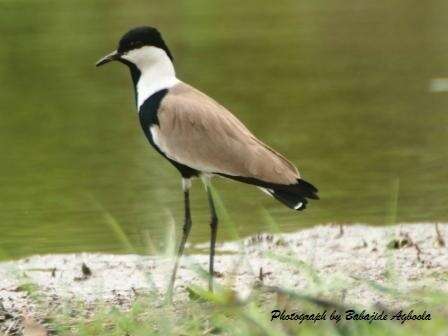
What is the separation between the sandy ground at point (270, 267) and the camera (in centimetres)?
608

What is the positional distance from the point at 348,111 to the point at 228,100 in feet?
3.46

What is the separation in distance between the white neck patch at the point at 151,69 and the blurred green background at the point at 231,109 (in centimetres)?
65

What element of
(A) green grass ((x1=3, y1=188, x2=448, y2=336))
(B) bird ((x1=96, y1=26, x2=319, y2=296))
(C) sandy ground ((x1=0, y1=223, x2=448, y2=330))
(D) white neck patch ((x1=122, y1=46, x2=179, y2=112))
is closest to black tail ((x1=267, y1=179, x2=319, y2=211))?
(B) bird ((x1=96, y1=26, x2=319, y2=296))

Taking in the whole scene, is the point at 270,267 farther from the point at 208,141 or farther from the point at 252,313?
the point at 252,313

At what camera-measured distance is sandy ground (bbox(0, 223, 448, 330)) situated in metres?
6.08

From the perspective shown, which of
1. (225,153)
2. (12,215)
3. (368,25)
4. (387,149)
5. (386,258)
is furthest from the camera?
(368,25)

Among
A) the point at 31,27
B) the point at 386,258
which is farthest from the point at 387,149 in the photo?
the point at 31,27

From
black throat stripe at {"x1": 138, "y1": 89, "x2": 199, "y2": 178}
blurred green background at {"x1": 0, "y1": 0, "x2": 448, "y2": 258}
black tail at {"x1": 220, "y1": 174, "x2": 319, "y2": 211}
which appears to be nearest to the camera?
black tail at {"x1": 220, "y1": 174, "x2": 319, "y2": 211}

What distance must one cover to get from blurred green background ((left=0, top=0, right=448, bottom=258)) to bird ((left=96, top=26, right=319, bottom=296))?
19.4 inches

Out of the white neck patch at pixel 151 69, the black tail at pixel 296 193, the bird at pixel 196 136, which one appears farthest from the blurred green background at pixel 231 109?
the white neck patch at pixel 151 69

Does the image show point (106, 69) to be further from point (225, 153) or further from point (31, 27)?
point (225, 153)

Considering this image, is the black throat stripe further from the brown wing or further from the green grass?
the green grass

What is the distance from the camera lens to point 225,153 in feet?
20.5

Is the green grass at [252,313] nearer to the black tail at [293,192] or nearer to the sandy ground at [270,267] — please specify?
the sandy ground at [270,267]
